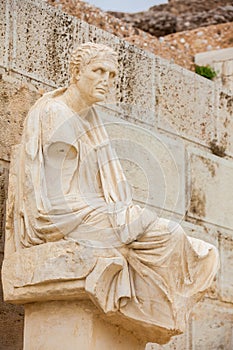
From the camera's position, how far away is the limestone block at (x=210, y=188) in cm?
927

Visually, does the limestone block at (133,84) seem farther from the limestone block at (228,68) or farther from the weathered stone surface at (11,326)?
the weathered stone surface at (11,326)

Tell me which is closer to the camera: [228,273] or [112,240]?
[112,240]

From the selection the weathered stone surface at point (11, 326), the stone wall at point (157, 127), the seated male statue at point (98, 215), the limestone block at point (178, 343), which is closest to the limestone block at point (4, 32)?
the stone wall at point (157, 127)

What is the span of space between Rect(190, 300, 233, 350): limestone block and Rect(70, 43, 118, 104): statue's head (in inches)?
92.7

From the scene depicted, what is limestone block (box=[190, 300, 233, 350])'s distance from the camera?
8.94 m

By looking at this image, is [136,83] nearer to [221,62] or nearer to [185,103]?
[185,103]

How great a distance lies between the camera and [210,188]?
943 cm

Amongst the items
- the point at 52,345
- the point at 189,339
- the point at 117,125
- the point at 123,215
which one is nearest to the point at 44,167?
the point at 123,215

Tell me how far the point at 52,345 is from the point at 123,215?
2.55 ft

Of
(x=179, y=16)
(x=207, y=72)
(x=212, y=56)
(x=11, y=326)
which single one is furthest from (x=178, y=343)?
(x=179, y=16)

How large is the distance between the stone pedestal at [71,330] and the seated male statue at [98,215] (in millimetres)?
166

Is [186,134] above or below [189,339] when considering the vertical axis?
above

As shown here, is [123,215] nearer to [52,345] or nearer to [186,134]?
[52,345]

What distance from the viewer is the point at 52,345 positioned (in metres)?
6.81
